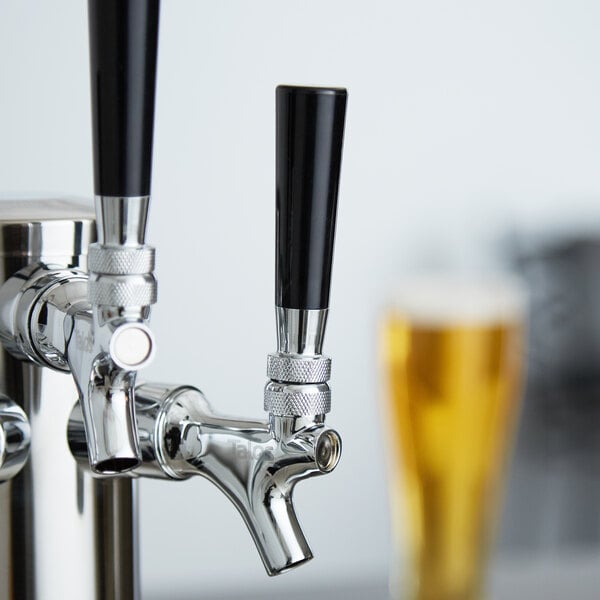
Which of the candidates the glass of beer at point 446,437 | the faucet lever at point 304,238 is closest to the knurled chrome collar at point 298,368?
the faucet lever at point 304,238

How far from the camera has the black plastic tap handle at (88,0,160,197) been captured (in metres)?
0.33

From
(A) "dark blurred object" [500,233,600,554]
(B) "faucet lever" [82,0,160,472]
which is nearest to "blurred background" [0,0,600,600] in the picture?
(A) "dark blurred object" [500,233,600,554]

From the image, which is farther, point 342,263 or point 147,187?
point 342,263

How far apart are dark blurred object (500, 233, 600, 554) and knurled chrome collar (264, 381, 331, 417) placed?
4.48 feet

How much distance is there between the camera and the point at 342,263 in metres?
1.48

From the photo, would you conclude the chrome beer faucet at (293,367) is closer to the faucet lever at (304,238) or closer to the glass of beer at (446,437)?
the faucet lever at (304,238)

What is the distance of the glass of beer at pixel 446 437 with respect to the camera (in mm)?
1140

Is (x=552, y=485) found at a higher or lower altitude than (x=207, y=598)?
lower

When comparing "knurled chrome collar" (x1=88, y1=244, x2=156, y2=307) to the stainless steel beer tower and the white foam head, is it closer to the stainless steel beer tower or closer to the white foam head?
the stainless steel beer tower

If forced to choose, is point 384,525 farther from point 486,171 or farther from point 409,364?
point 486,171

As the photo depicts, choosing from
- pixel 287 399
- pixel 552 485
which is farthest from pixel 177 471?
pixel 552 485

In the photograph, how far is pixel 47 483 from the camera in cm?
43

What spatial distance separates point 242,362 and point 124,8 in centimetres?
105

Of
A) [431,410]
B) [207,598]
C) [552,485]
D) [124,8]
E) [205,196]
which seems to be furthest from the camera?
[552,485]
